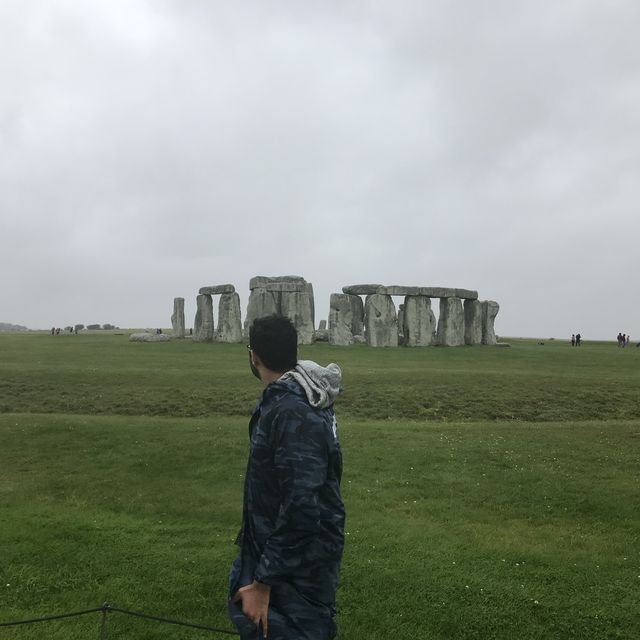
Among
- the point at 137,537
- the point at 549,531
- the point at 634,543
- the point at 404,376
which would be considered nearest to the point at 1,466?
the point at 137,537

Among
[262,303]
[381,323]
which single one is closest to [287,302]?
[262,303]

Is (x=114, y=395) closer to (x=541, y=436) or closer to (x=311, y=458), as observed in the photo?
(x=541, y=436)

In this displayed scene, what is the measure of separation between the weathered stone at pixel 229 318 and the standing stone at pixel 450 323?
11826 mm

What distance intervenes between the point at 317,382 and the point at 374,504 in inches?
237

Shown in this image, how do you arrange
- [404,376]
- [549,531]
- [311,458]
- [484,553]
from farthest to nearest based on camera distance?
[404,376], [549,531], [484,553], [311,458]

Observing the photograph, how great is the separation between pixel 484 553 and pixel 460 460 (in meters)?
3.89

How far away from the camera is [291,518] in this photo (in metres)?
3.03

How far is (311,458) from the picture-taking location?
309 centimetres

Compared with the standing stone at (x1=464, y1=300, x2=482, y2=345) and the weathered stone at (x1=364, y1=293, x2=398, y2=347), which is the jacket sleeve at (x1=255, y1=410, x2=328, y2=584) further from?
the standing stone at (x1=464, y1=300, x2=482, y2=345)

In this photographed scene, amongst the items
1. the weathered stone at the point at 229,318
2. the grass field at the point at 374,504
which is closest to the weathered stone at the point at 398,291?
the weathered stone at the point at 229,318

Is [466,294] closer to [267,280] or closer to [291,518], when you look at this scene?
[267,280]

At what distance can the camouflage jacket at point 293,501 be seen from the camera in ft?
10.00

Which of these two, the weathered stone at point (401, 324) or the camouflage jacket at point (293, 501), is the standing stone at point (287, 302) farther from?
the camouflage jacket at point (293, 501)

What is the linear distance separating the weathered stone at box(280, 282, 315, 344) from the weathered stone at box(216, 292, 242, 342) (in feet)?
9.46
